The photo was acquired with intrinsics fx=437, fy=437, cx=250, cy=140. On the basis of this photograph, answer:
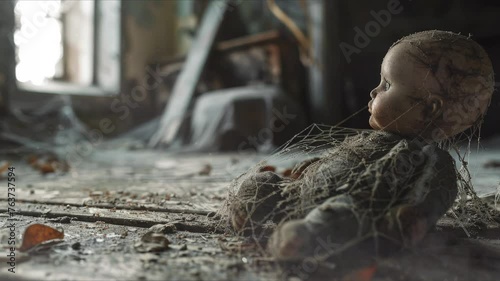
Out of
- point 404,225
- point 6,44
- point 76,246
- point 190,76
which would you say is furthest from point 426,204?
point 6,44

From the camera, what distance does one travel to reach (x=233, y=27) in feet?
24.0

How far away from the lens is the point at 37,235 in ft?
3.83

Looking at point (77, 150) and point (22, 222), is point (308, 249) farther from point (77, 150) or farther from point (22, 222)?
point (77, 150)

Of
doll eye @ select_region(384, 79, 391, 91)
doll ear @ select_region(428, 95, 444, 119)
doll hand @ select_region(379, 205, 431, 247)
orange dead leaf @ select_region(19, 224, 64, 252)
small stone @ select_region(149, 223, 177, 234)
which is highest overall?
doll eye @ select_region(384, 79, 391, 91)

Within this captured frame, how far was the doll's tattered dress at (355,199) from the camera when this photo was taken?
3.27ft

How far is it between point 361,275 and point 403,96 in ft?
1.91

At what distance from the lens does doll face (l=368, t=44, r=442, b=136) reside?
1.26 metres

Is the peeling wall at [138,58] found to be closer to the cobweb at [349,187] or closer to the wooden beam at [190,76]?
the wooden beam at [190,76]

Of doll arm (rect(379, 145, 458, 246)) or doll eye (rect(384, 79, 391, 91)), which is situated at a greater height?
doll eye (rect(384, 79, 391, 91))

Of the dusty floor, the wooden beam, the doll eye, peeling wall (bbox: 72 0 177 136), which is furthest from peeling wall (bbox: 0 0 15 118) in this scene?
the doll eye

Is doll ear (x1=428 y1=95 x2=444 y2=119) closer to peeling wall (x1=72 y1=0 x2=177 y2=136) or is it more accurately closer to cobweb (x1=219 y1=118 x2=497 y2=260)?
cobweb (x1=219 y1=118 x2=497 y2=260)

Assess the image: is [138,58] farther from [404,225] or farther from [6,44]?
[404,225]

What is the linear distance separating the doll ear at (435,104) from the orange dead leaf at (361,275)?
0.54m

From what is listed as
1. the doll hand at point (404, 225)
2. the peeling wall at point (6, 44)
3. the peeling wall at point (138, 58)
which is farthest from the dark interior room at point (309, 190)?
the peeling wall at point (138, 58)
